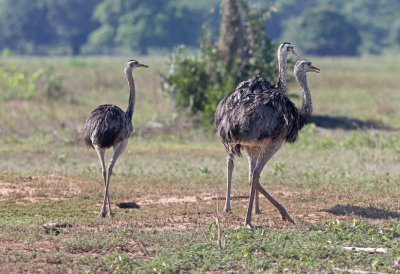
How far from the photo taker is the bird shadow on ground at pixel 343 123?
18.1 m

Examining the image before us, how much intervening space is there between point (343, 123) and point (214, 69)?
3636 mm

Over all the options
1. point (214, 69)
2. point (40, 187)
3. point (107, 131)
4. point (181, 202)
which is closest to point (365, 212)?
point (181, 202)

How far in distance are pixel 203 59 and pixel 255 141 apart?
32.6 feet

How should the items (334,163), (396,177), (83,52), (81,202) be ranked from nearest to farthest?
(81,202), (396,177), (334,163), (83,52)

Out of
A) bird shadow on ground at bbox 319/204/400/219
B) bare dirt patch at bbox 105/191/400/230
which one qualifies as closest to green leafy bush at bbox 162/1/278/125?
bare dirt patch at bbox 105/191/400/230

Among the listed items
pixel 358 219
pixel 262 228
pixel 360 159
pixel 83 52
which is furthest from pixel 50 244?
pixel 83 52

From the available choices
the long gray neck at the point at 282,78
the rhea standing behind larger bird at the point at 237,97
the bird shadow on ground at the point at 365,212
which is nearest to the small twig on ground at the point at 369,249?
the bird shadow on ground at the point at 365,212

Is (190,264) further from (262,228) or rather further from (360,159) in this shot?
(360,159)

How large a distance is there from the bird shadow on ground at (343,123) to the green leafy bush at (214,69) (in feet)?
5.87

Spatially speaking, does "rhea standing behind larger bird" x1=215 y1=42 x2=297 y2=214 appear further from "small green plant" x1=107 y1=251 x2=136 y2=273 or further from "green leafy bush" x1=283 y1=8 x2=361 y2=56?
"green leafy bush" x1=283 y1=8 x2=361 y2=56

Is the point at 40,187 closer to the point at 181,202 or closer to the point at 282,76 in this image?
Answer: the point at 181,202

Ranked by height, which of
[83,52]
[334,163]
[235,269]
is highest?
[83,52]

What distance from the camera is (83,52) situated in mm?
71562

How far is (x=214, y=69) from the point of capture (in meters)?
17.4
